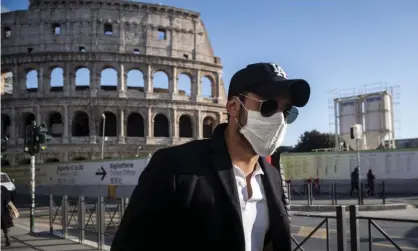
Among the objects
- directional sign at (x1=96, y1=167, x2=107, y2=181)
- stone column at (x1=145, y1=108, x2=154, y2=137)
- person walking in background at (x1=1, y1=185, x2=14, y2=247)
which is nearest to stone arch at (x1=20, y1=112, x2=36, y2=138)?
stone column at (x1=145, y1=108, x2=154, y2=137)

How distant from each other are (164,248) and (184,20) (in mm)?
58459

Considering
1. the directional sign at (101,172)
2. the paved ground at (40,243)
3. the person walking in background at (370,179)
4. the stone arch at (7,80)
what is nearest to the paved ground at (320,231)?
the paved ground at (40,243)

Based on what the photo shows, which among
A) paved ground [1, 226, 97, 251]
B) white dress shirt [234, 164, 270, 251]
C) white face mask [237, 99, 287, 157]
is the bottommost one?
paved ground [1, 226, 97, 251]

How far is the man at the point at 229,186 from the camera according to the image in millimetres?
2043

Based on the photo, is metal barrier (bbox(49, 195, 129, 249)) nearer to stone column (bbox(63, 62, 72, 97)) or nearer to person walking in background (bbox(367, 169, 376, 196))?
person walking in background (bbox(367, 169, 376, 196))

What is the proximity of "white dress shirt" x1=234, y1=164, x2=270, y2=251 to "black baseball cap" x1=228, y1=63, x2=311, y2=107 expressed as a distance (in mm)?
383

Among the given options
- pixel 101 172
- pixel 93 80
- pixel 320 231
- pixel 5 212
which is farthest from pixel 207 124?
pixel 320 231

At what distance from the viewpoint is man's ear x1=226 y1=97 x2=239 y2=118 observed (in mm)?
2453

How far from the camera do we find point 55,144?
52000 millimetres

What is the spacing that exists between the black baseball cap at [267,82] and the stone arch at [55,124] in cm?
5365

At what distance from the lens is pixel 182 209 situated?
2043 mm

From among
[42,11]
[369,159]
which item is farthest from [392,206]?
[42,11]

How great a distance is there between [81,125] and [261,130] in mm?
55581

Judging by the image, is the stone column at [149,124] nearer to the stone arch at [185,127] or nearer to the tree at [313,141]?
the stone arch at [185,127]
